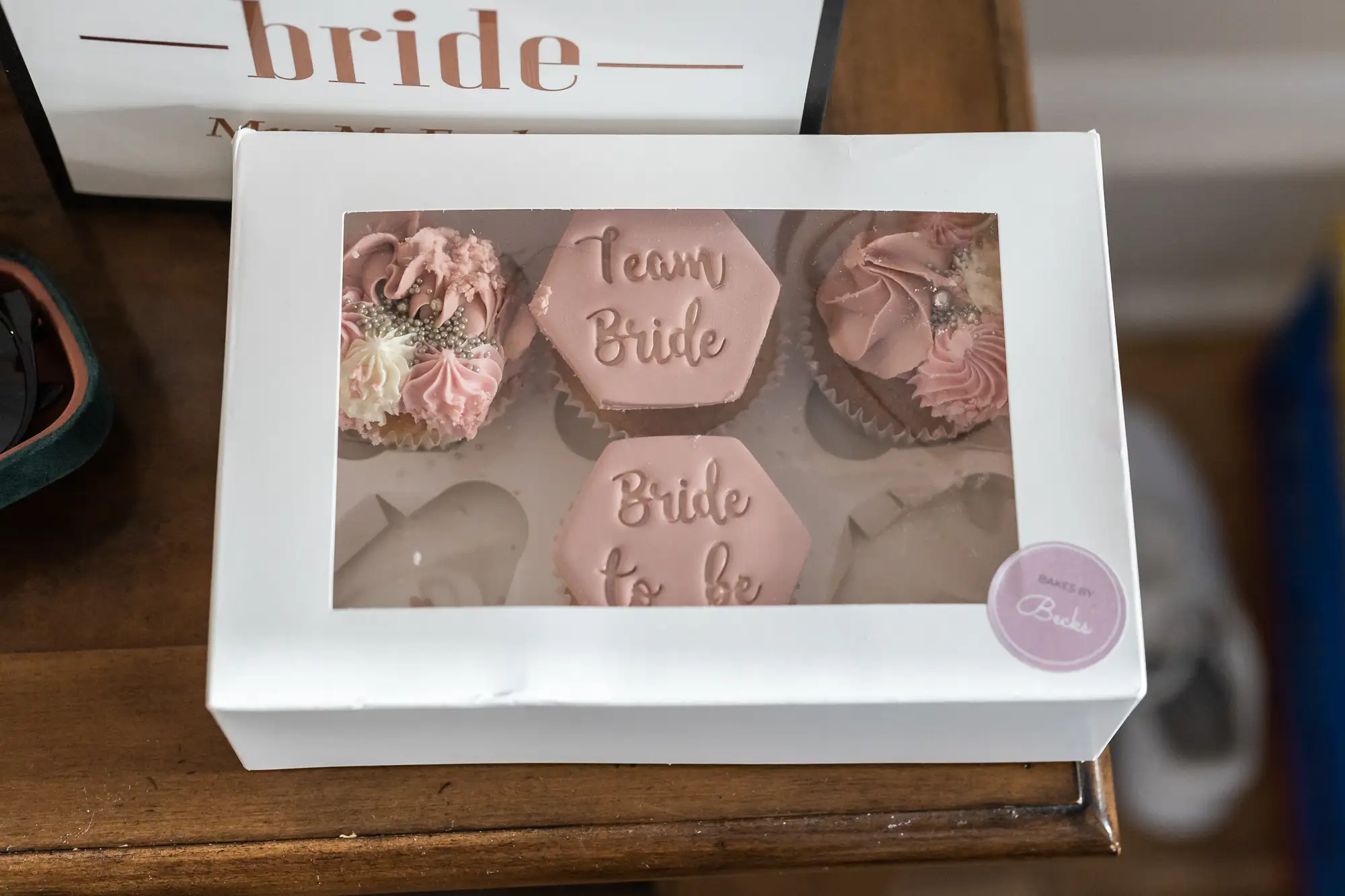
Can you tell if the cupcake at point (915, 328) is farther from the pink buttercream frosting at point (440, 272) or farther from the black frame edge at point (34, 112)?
the black frame edge at point (34, 112)

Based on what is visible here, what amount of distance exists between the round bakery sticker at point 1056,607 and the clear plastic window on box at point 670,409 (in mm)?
13

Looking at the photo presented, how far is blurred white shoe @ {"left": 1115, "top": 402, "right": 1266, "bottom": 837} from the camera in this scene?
1.01 meters

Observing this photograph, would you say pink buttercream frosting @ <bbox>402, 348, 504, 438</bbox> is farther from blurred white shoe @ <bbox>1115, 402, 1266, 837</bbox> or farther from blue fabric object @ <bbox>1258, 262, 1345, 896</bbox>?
blue fabric object @ <bbox>1258, 262, 1345, 896</bbox>

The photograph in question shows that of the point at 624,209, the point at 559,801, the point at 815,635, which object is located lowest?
the point at 559,801

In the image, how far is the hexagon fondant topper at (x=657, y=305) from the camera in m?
0.55

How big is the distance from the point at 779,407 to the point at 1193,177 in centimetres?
72

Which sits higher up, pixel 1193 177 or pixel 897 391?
pixel 897 391

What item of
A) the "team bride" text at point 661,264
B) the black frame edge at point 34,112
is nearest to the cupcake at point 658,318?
the "team bride" text at point 661,264

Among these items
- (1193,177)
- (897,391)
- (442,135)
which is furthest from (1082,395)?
(1193,177)

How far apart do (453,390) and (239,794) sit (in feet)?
0.74

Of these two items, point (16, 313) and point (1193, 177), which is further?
point (1193, 177)

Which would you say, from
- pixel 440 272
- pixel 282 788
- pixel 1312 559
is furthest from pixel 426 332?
pixel 1312 559

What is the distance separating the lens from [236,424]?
521mm

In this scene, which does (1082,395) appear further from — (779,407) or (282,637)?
(282,637)
